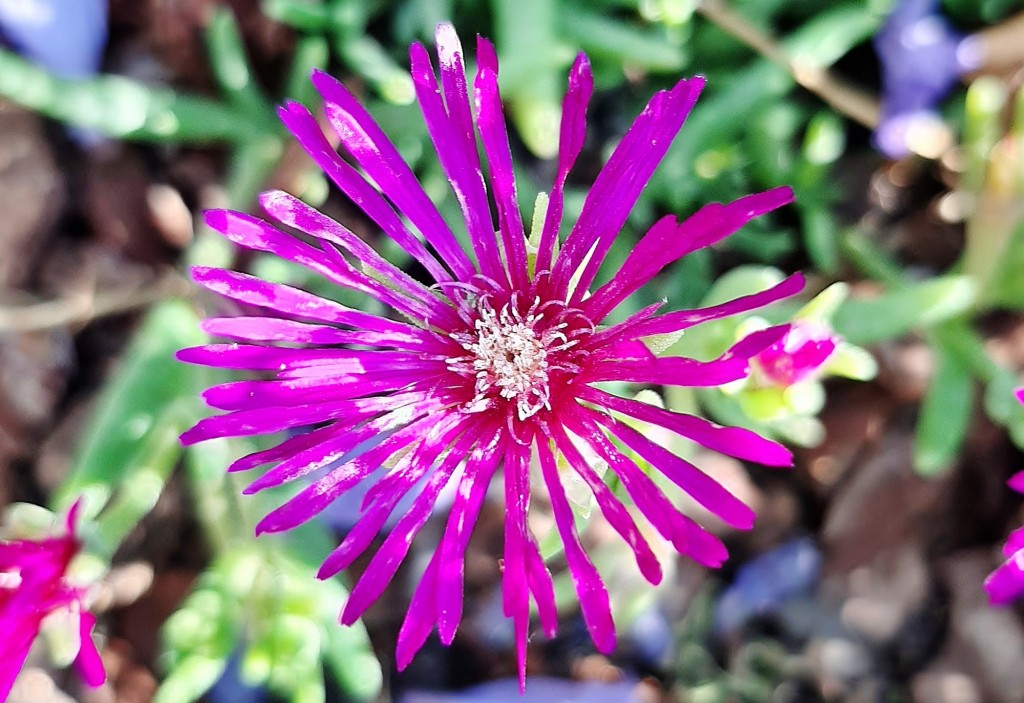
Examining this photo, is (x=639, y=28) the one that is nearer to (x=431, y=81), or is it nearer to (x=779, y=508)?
(x=431, y=81)

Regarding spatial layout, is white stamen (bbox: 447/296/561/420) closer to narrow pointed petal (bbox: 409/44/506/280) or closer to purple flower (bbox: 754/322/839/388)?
narrow pointed petal (bbox: 409/44/506/280)

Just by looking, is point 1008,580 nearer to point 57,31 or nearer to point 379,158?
point 379,158

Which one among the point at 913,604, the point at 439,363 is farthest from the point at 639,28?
the point at 913,604

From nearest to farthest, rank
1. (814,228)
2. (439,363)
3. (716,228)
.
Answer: (716,228) → (439,363) → (814,228)

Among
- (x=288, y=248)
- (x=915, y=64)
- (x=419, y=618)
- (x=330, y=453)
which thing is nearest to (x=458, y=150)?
(x=288, y=248)

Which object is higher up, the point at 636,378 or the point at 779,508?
the point at 636,378

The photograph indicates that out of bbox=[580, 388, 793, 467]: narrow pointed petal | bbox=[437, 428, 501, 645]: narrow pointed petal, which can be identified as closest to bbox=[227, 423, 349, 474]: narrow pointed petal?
bbox=[437, 428, 501, 645]: narrow pointed petal

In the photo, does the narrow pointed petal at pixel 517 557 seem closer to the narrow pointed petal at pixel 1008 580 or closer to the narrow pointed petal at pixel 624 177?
the narrow pointed petal at pixel 624 177
